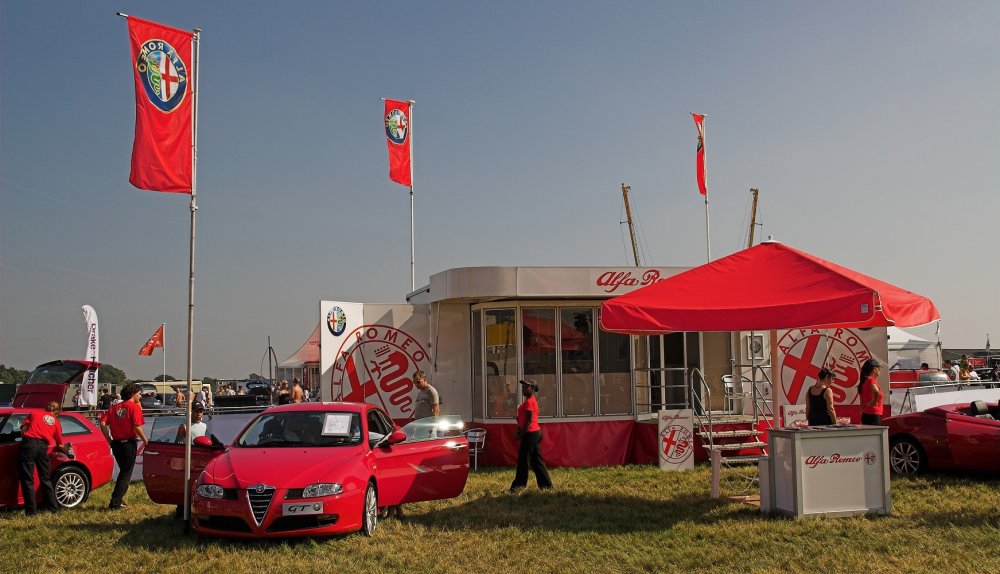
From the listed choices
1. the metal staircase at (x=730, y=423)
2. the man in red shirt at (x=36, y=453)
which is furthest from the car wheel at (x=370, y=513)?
the metal staircase at (x=730, y=423)

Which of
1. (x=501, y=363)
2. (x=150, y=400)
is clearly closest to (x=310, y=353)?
(x=150, y=400)

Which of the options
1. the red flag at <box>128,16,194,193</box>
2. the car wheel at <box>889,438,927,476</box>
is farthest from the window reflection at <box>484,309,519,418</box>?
the red flag at <box>128,16,194,193</box>

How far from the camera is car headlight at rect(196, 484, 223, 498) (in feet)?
26.9

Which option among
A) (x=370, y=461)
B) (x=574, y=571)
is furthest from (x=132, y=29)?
(x=574, y=571)

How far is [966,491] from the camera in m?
10.6

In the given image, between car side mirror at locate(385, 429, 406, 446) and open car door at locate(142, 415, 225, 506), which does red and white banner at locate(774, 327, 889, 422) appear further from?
open car door at locate(142, 415, 225, 506)

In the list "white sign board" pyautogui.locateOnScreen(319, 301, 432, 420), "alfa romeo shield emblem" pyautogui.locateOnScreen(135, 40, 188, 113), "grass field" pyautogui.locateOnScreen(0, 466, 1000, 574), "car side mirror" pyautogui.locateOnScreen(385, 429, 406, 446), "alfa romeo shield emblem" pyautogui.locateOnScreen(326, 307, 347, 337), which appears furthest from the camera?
"white sign board" pyautogui.locateOnScreen(319, 301, 432, 420)

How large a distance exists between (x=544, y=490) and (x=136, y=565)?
5391mm

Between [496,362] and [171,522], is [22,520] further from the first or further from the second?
[496,362]

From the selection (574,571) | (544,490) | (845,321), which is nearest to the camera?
(574,571)

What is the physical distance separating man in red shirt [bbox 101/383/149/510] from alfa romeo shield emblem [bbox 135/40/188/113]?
3.72 meters

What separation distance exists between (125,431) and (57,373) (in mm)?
13578

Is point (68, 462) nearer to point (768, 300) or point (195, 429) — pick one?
point (195, 429)

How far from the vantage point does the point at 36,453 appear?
10.7 meters
